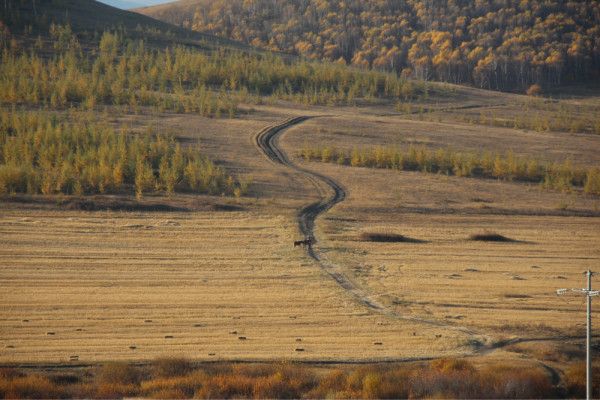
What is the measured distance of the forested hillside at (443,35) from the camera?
113 metres

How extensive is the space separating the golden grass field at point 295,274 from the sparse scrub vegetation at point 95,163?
2.65m

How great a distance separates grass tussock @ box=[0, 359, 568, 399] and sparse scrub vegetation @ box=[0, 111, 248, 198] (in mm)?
23898

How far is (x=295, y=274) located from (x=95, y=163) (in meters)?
21.2

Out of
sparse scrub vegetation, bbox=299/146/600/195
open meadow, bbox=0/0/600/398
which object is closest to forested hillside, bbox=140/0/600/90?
open meadow, bbox=0/0/600/398

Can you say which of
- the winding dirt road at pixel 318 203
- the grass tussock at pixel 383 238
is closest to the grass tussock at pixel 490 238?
the grass tussock at pixel 383 238

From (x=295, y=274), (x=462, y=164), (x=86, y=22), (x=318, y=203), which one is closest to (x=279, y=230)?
(x=318, y=203)

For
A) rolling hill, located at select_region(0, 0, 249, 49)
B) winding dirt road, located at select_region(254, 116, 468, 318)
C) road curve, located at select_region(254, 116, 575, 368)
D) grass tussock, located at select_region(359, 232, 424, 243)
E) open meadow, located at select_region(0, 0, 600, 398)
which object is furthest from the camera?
rolling hill, located at select_region(0, 0, 249, 49)

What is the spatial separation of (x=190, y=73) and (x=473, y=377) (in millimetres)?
65096

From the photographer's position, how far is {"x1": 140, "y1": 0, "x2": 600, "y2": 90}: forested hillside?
113 m

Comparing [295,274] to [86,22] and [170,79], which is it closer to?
[170,79]

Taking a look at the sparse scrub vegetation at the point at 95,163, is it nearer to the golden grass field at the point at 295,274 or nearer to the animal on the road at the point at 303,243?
the golden grass field at the point at 295,274

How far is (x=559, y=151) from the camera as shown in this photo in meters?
61.1

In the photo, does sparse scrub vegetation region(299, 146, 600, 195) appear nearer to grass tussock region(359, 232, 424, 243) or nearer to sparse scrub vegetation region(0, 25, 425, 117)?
sparse scrub vegetation region(0, 25, 425, 117)

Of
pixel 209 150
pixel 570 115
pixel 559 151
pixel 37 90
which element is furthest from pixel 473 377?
pixel 570 115
